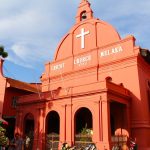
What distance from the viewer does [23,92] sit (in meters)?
28.6

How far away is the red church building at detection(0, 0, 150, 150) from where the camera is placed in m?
18.1

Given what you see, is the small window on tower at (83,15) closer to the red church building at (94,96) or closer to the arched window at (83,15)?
the arched window at (83,15)

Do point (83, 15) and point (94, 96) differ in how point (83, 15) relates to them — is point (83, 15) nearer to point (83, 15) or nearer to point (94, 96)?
point (83, 15)

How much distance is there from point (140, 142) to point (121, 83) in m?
5.10

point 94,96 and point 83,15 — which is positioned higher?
point 83,15

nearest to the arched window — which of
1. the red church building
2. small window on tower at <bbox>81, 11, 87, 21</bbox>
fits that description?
small window on tower at <bbox>81, 11, 87, 21</bbox>

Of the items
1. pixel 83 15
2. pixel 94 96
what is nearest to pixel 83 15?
pixel 83 15

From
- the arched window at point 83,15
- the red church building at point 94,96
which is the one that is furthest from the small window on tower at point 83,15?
the red church building at point 94,96

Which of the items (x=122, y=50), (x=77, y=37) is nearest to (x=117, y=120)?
(x=122, y=50)

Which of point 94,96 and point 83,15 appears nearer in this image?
point 94,96

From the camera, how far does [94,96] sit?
1820 centimetres

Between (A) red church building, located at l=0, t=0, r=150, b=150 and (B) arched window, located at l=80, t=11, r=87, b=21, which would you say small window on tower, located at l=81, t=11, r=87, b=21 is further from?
(A) red church building, located at l=0, t=0, r=150, b=150

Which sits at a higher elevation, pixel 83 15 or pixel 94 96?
pixel 83 15

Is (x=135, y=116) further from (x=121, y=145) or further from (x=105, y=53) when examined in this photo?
(x=105, y=53)
